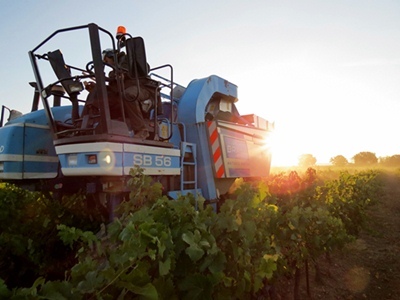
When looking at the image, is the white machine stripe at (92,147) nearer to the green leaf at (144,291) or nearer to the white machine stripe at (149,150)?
the white machine stripe at (149,150)

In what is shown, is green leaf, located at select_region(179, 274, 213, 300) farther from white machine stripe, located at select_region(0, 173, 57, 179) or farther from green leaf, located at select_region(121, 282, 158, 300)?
white machine stripe, located at select_region(0, 173, 57, 179)

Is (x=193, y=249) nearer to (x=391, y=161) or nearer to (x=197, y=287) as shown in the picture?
(x=197, y=287)

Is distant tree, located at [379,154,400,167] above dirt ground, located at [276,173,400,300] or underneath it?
above

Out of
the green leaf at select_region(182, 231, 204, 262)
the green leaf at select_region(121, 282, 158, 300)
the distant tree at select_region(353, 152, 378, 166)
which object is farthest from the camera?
the distant tree at select_region(353, 152, 378, 166)

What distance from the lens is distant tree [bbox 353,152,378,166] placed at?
91.2 meters

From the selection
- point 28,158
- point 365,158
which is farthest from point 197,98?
point 365,158

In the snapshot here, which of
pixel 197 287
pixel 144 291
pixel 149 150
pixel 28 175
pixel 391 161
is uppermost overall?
pixel 391 161

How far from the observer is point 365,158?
92.2 meters

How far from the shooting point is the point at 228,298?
1.78 m

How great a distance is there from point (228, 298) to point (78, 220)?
296 centimetres

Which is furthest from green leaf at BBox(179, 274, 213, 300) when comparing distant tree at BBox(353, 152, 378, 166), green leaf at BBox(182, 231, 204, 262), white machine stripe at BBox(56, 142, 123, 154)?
distant tree at BBox(353, 152, 378, 166)

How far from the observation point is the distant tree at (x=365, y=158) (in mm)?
91188

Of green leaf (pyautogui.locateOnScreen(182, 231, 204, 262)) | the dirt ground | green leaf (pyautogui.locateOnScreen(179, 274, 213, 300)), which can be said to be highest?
green leaf (pyautogui.locateOnScreen(182, 231, 204, 262))

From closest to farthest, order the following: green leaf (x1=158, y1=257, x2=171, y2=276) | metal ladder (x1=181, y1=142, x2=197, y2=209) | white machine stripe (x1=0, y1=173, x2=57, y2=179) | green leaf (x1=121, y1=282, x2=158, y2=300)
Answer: green leaf (x1=121, y1=282, x2=158, y2=300)
green leaf (x1=158, y1=257, x2=171, y2=276)
white machine stripe (x1=0, y1=173, x2=57, y2=179)
metal ladder (x1=181, y1=142, x2=197, y2=209)
